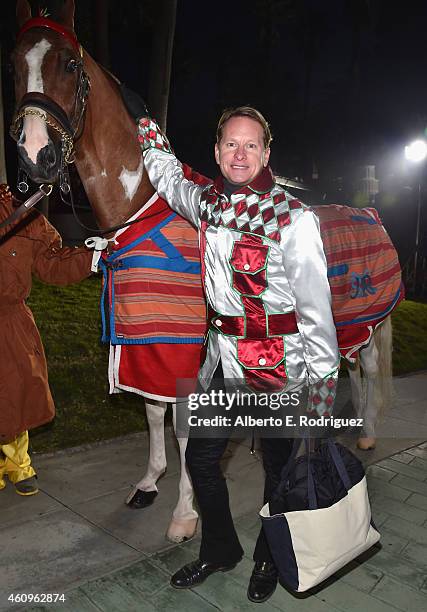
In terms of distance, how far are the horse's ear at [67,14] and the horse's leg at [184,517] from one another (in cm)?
198

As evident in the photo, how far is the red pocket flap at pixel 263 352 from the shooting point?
2264 mm

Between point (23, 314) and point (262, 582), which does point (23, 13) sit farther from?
point (262, 582)

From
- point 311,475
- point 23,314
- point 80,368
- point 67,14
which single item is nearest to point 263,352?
point 311,475

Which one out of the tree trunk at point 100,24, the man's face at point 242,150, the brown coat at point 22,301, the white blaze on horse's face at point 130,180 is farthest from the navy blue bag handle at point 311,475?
the tree trunk at point 100,24

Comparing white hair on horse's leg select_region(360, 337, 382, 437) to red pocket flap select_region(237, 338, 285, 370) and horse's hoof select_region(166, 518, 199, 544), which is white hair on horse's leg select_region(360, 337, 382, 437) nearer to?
horse's hoof select_region(166, 518, 199, 544)

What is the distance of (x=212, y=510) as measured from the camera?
2496 mm

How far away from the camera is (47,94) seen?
2.48m

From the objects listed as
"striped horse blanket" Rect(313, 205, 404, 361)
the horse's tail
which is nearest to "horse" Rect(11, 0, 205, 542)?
"striped horse blanket" Rect(313, 205, 404, 361)

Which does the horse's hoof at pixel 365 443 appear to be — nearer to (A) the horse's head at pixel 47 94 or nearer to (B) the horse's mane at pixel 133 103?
(B) the horse's mane at pixel 133 103

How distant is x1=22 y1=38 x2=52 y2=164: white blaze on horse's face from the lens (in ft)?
7.67

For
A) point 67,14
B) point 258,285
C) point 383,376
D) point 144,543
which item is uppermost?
point 67,14

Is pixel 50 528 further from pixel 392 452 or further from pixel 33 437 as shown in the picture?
pixel 392 452

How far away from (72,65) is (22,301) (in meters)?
1.44

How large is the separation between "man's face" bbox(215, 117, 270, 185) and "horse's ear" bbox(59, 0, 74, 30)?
105 cm
